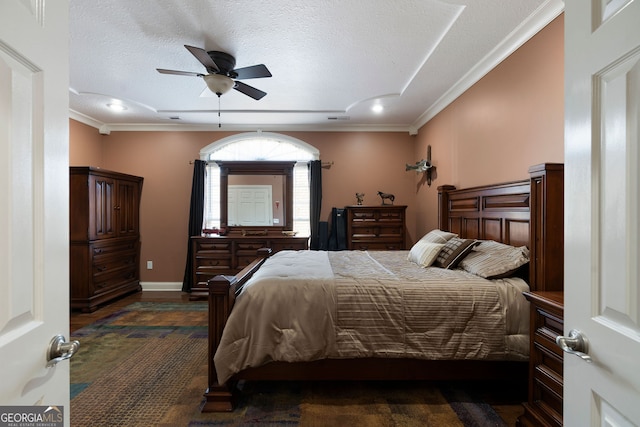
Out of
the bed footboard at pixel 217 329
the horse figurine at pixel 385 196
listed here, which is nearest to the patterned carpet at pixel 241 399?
the bed footboard at pixel 217 329

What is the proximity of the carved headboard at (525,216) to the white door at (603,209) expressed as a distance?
1055 millimetres

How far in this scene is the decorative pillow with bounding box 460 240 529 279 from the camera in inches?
79.6

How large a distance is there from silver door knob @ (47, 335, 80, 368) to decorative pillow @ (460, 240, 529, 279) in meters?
2.19

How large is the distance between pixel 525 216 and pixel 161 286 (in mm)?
5020

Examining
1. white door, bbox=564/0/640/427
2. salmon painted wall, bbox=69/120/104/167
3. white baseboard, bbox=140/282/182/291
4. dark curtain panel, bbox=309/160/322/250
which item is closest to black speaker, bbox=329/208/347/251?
dark curtain panel, bbox=309/160/322/250

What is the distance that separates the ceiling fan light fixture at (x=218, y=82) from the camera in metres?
2.69

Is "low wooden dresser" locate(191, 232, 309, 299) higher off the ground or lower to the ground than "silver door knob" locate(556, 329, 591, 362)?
lower

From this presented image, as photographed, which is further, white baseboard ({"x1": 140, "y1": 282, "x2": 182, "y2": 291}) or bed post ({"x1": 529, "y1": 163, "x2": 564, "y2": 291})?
white baseboard ({"x1": 140, "y1": 282, "x2": 182, "y2": 291})

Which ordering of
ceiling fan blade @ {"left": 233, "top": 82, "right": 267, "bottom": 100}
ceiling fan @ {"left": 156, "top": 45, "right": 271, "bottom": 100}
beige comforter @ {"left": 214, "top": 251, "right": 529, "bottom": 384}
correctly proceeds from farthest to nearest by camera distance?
ceiling fan blade @ {"left": 233, "top": 82, "right": 267, "bottom": 100} < ceiling fan @ {"left": 156, "top": 45, "right": 271, "bottom": 100} < beige comforter @ {"left": 214, "top": 251, "right": 529, "bottom": 384}

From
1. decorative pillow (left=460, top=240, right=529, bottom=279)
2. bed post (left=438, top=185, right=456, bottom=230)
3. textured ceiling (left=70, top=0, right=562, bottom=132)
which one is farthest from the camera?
bed post (left=438, top=185, right=456, bottom=230)

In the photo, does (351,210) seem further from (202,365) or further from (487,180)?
(202,365)

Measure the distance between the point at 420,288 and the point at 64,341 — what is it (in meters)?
1.77

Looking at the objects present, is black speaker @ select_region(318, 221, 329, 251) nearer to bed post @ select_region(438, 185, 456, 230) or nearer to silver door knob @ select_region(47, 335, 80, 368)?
bed post @ select_region(438, 185, 456, 230)

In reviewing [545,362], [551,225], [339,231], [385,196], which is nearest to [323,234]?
[339,231]
